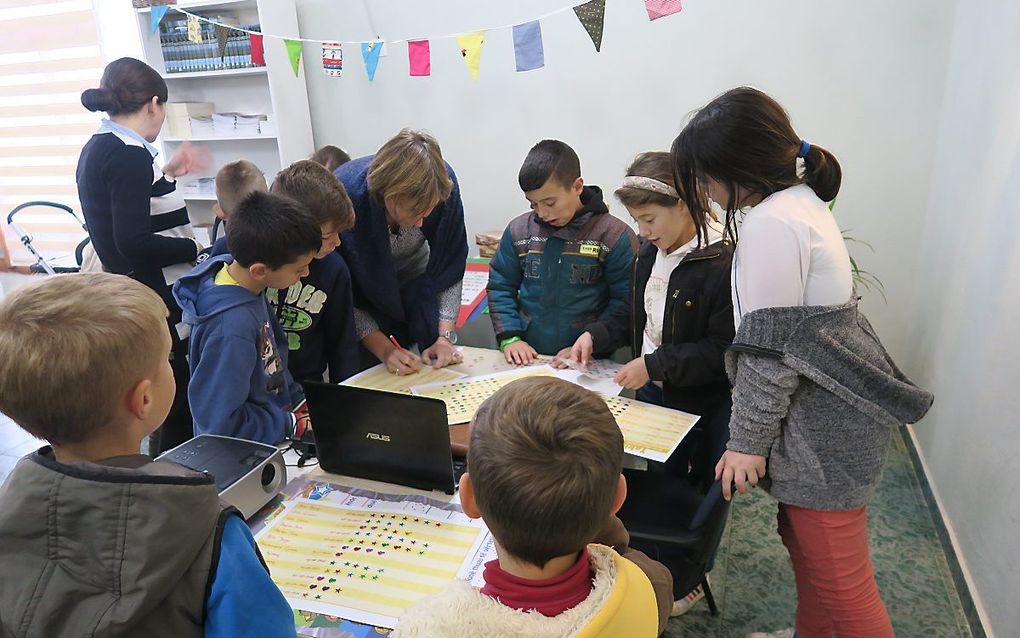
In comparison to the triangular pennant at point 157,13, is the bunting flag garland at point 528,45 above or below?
below

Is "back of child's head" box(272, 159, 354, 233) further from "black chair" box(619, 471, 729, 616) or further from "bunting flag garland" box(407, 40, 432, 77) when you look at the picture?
"bunting flag garland" box(407, 40, 432, 77)

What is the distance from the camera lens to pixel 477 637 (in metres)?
0.73

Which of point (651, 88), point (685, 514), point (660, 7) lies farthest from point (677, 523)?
point (651, 88)

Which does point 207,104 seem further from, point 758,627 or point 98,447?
point 758,627

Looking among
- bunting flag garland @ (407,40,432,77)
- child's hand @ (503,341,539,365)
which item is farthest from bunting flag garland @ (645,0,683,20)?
child's hand @ (503,341,539,365)

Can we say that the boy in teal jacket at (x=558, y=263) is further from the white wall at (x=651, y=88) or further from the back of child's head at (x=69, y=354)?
the back of child's head at (x=69, y=354)

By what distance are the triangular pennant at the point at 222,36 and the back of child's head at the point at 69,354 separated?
3.46 m

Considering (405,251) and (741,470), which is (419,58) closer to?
(405,251)

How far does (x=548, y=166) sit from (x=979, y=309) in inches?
58.9

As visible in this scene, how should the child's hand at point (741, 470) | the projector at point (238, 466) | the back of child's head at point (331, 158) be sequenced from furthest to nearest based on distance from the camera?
the back of child's head at point (331, 158)
the child's hand at point (741, 470)
the projector at point (238, 466)

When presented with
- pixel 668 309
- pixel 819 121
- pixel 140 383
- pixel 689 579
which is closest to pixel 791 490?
pixel 689 579

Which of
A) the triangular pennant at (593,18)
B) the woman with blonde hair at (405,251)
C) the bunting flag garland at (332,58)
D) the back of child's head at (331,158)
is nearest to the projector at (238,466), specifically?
the woman with blonde hair at (405,251)

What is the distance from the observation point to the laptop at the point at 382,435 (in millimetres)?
1217

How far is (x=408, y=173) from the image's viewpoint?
5.91ft
